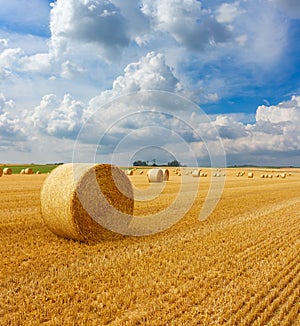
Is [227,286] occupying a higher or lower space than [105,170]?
lower

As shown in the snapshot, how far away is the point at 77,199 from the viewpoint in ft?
25.2

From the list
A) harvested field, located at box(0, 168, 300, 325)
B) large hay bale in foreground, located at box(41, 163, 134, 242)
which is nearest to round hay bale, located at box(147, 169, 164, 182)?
large hay bale in foreground, located at box(41, 163, 134, 242)

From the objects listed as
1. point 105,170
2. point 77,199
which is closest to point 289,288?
point 77,199

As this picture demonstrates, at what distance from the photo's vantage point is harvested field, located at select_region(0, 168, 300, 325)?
13.1 feet

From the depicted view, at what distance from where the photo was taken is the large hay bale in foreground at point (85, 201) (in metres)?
7.61

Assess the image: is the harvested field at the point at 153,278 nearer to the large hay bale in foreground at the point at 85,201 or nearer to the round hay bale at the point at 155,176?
the large hay bale in foreground at the point at 85,201

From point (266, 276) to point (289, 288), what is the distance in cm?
51

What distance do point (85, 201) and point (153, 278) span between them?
337cm

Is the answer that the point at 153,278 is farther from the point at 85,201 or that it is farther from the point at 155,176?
the point at 155,176

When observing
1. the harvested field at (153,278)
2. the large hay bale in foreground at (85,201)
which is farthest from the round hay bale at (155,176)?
the harvested field at (153,278)

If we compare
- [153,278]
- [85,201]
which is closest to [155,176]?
[85,201]

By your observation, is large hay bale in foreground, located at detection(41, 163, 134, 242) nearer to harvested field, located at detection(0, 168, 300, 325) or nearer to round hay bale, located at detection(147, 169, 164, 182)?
harvested field, located at detection(0, 168, 300, 325)

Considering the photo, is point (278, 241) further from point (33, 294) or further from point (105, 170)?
point (33, 294)

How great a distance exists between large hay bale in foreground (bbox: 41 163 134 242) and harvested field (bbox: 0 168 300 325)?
390 mm
